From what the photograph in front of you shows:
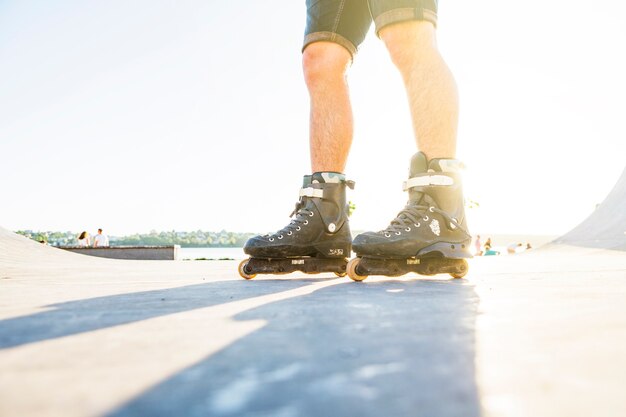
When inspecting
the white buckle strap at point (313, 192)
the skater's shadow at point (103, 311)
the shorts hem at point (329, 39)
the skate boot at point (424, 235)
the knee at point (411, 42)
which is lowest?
the skater's shadow at point (103, 311)

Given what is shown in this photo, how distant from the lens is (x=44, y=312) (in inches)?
26.4

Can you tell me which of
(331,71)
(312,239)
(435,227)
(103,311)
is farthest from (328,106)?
(103,311)

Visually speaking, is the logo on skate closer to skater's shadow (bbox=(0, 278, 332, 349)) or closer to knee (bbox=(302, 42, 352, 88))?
skater's shadow (bbox=(0, 278, 332, 349))

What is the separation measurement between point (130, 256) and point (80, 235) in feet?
10.3

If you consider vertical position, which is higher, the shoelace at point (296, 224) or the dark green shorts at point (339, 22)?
the dark green shorts at point (339, 22)

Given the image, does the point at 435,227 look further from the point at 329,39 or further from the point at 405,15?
the point at 329,39

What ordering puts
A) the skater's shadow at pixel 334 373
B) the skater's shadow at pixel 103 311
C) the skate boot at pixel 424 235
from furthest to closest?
the skate boot at pixel 424 235, the skater's shadow at pixel 103 311, the skater's shadow at pixel 334 373

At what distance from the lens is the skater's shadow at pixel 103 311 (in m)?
0.52

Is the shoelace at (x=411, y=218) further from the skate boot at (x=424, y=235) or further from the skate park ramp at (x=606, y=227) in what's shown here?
the skate park ramp at (x=606, y=227)

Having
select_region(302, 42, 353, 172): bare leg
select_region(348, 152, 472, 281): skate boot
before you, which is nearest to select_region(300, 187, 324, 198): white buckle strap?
select_region(302, 42, 353, 172): bare leg

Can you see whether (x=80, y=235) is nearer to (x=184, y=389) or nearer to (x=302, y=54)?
(x=302, y=54)

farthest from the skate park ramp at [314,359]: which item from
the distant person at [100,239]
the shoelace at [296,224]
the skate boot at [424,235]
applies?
the distant person at [100,239]

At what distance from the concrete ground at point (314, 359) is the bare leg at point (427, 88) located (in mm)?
770

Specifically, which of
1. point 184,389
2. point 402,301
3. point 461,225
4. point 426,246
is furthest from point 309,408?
point 461,225
